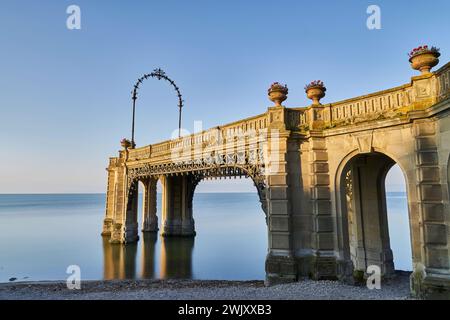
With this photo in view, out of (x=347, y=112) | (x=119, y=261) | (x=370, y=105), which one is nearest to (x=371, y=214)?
(x=347, y=112)

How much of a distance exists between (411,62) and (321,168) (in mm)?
4592

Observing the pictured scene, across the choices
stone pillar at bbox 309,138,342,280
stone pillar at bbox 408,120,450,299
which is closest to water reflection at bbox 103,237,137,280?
stone pillar at bbox 309,138,342,280

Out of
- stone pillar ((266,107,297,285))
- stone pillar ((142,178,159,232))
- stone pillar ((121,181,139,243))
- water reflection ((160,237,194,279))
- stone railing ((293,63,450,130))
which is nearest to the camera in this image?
stone railing ((293,63,450,130))

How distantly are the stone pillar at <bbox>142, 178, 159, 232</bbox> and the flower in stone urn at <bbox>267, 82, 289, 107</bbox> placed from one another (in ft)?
83.9

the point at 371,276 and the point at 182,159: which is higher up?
the point at 182,159

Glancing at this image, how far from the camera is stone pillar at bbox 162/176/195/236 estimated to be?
33812mm

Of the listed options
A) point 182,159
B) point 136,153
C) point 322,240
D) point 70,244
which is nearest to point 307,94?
point 322,240

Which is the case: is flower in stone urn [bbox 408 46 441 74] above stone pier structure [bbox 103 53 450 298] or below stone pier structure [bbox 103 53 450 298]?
above

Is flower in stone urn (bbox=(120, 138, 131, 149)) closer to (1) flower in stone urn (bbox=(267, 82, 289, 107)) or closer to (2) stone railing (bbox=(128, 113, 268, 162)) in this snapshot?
(2) stone railing (bbox=(128, 113, 268, 162))

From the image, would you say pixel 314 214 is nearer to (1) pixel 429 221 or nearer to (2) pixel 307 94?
(1) pixel 429 221

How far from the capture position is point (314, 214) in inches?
455

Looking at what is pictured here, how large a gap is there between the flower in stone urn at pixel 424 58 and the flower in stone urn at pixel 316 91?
3.32m

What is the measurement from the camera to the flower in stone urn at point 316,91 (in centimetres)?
1222
